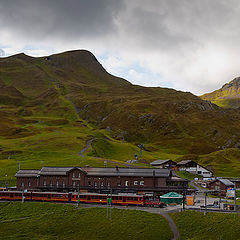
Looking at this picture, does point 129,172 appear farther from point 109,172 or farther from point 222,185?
point 222,185

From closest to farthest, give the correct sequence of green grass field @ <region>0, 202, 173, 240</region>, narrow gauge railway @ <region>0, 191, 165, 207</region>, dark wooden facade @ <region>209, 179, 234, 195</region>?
green grass field @ <region>0, 202, 173, 240</region>, narrow gauge railway @ <region>0, 191, 165, 207</region>, dark wooden facade @ <region>209, 179, 234, 195</region>

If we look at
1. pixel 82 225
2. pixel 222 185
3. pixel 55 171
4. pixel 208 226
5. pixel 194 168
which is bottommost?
pixel 82 225

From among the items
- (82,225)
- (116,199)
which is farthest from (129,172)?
(82,225)

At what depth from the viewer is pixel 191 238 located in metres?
54.3

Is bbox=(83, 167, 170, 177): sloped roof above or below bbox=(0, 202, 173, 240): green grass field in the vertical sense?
above

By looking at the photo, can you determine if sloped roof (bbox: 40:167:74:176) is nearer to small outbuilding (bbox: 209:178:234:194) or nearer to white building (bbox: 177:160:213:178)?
small outbuilding (bbox: 209:178:234:194)

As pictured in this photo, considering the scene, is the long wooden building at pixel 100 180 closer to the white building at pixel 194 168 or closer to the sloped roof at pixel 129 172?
the sloped roof at pixel 129 172

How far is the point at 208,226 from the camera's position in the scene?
57.3 m

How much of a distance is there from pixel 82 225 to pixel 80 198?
18038 mm

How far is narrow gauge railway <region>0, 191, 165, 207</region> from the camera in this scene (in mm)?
76750

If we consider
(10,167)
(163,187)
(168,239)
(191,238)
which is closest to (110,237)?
(168,239)

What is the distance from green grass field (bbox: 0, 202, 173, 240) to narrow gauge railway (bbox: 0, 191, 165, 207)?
20.2 ft

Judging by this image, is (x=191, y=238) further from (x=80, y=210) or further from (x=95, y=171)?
(x=95, y=171)

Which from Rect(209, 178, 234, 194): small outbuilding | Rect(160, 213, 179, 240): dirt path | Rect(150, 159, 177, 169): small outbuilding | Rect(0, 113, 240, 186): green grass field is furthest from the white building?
Rect(160, 213, 179, 240): dirt path
